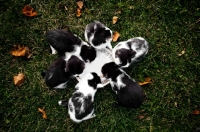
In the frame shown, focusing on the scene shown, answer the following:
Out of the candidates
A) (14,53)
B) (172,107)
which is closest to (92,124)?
(172,107)

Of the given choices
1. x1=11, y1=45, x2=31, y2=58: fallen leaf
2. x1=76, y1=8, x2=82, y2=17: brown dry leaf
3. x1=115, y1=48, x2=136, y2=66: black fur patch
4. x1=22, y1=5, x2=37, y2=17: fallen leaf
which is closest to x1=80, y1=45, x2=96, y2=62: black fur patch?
x1=115, y1=48, x2=136, y2=66: black fur patch

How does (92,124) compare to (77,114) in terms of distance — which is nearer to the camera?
(77,114)

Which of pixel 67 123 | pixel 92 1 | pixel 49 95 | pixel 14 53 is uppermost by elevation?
pixel 92 1

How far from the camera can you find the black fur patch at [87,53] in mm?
4340

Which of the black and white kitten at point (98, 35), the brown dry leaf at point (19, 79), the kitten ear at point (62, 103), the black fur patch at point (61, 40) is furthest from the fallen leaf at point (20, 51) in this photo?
the black and white kitten at point (98, 35)

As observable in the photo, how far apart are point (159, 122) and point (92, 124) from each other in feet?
3.72

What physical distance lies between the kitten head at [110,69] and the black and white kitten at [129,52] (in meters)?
0.09

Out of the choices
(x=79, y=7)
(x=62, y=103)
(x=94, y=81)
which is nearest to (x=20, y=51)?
(x=62, y=103)

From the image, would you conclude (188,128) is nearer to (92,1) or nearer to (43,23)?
(92,1)

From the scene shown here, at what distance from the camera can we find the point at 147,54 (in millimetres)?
4867

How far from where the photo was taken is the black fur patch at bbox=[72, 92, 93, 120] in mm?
4227

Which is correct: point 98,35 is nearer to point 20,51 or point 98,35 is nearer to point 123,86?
point 123,86

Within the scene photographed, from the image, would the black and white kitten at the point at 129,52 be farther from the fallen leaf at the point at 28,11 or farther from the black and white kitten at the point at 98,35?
the fallen leaf at the point at 28,11

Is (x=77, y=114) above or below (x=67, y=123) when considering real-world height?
above
